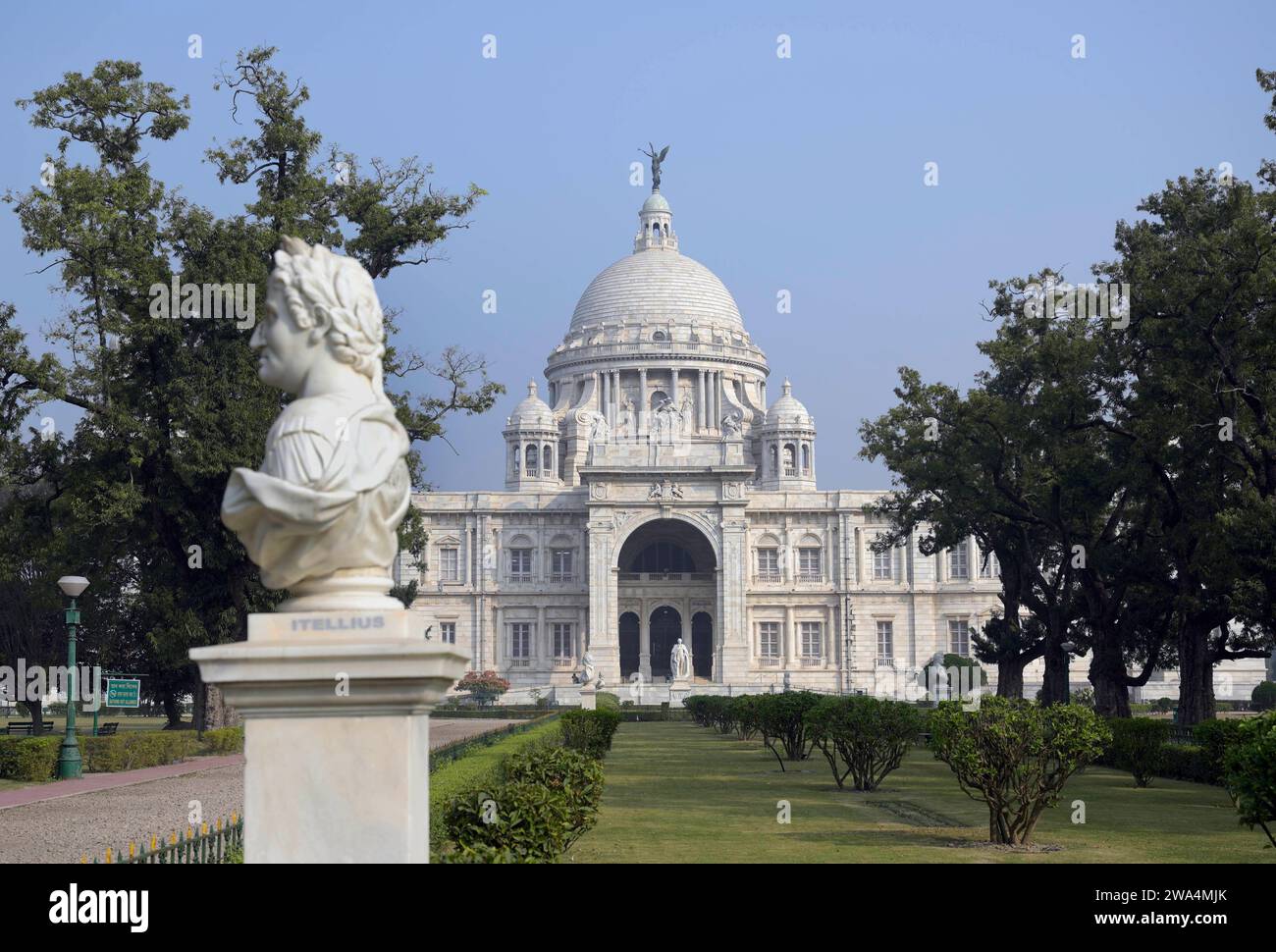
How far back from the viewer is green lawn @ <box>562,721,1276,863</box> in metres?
16.3

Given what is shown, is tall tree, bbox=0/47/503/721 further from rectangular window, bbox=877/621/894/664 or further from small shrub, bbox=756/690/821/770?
rectangular window, bbox=877/621/894/664

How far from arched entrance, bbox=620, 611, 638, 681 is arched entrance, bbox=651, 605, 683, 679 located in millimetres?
1052

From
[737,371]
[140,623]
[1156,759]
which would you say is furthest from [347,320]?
[737,371]

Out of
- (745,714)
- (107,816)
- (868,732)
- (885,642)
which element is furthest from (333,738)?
(885,642)

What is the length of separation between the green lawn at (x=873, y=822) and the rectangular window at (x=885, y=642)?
55.5 metres

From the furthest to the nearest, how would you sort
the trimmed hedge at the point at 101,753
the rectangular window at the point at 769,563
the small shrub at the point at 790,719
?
the rectangular window at the point at 769,563, the small shrub at the point at 790,719, the trimmed hedge at the point at 101,753

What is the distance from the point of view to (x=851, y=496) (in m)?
85.7

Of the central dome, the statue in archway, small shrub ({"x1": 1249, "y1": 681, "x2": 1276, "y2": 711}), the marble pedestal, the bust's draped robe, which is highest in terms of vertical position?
the central dome

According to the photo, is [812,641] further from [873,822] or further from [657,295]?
[873,822]

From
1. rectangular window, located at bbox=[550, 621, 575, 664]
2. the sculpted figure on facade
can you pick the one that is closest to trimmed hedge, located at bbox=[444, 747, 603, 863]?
the sculpted figure on facade

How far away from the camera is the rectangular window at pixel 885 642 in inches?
3349

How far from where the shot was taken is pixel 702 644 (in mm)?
87812

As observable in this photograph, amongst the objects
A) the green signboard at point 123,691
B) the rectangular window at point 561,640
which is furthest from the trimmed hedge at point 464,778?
the rectangular window at point 561,640

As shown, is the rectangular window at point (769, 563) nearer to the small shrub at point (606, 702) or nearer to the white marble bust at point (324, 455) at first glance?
the small shrub at point (606, 702)
